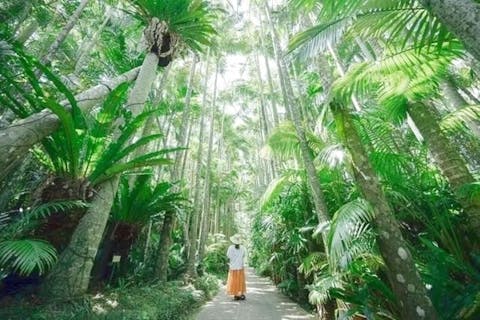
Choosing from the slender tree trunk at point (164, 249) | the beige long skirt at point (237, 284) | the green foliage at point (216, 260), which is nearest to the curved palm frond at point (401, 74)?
the slender tree trunk at point (164, 249)

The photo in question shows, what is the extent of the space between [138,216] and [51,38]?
26.2 feet

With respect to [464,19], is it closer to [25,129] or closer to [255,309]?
[25,129]

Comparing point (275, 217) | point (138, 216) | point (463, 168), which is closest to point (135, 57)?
point (138, 216)

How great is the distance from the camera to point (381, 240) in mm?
3156

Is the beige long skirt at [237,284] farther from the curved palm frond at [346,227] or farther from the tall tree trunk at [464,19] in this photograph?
the tall tree trunk at [464,19]

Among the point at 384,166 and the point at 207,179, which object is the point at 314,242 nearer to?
the point at 384,166

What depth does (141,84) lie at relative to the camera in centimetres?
488

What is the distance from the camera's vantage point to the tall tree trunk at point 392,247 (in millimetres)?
2889

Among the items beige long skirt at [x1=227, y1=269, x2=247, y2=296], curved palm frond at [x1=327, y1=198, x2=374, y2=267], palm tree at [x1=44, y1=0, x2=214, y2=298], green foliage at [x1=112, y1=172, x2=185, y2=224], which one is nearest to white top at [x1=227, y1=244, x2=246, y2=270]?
beige long skirt at [x1=227, y1=269, x2=247, y2=296]

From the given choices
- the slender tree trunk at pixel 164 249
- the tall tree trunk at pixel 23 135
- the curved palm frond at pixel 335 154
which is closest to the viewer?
the tall tree trunk at pixel 23 135

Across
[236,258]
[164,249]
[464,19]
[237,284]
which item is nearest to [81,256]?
[164,249]

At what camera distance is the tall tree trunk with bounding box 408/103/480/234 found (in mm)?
3357

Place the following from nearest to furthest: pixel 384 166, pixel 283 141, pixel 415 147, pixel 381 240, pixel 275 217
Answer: pixel 381 240 → pixel 384 166 → pixel 283 141 → pixel 415 147 → pixel 275 217

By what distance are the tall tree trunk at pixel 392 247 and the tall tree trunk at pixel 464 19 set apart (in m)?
1.82
